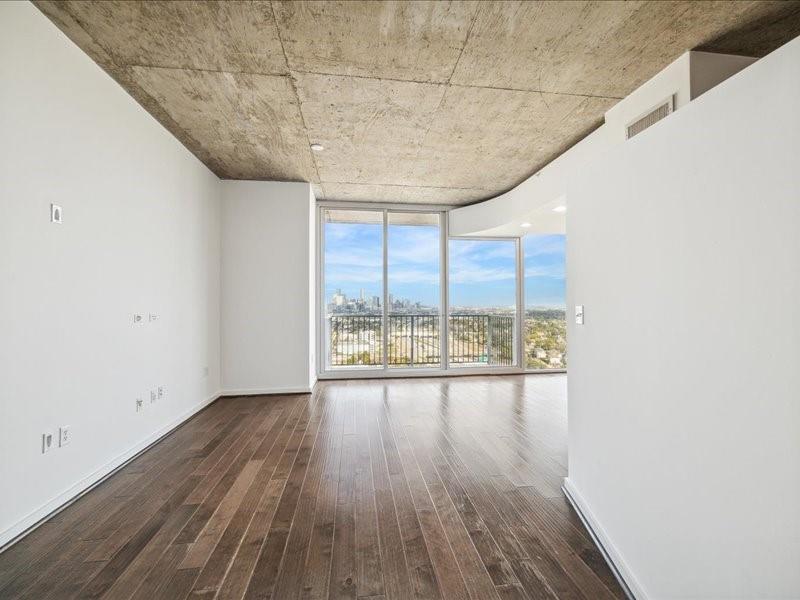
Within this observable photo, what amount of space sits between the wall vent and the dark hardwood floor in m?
2.63

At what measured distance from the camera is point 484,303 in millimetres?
6266

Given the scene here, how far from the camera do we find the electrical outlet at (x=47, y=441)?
1.98m

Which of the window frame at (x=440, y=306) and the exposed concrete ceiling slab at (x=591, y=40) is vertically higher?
the exposed concrete ceiling slab at (x=591, y=40)

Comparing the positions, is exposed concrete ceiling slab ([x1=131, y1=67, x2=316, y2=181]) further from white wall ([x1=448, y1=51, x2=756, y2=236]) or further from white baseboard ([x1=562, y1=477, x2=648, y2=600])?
white baseboard ([x1=562, y1=477, x2=648, y2=600])

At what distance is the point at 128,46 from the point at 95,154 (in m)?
Result: 0.74

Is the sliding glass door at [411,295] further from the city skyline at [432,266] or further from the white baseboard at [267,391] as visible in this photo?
the white baseboard at [267,391]

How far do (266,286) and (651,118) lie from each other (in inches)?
174

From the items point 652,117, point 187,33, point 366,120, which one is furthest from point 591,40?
point 187,33

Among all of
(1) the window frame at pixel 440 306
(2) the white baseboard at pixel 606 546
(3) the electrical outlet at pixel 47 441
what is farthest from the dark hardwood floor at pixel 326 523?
(1) the window frame at pixel 440 306

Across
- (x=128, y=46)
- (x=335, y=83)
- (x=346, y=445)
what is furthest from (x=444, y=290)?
(x=128, y=46)

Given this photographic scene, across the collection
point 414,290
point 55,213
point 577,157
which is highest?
point 577,157

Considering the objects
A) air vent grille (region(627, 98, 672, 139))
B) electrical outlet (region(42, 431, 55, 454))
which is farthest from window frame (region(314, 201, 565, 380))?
electrical outlet (region(42, 431, 55, 454))

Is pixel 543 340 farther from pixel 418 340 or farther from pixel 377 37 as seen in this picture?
pixel 377 37

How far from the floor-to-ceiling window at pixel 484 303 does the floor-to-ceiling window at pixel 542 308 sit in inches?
9.9
